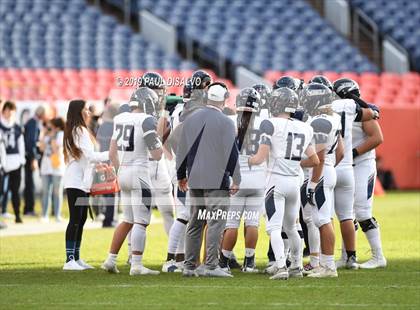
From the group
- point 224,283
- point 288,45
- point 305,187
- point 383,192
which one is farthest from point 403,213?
point 288,45

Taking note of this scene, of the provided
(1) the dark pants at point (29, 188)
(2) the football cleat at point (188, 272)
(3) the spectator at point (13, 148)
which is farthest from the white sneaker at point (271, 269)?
(1) the dark pants at point (29, 188)

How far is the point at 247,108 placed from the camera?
11.4 m

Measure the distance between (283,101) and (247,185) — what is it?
3.88 ft

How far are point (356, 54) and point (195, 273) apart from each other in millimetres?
20262

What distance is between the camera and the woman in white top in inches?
481

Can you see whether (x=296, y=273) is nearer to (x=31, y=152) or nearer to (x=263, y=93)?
(x=263, y=93)

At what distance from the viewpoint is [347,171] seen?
12.0 metres

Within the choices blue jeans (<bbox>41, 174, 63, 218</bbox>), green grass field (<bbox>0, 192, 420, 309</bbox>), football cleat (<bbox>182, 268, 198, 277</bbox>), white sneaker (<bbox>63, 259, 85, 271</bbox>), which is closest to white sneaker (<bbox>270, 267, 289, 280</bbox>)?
green grass field (<bbox>0, 192, 420, 309</bbox>)

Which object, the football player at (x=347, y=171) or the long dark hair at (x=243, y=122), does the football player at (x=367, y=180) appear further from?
the long dark hair at (x=243, y=122)

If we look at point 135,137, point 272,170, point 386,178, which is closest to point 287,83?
point 272,170

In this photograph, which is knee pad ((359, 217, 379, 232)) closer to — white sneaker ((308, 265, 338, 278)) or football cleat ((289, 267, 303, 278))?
white sneaker ((308, 265, 338, 278))

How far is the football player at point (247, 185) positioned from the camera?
1149 centimetres

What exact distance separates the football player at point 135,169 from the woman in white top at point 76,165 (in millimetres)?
710

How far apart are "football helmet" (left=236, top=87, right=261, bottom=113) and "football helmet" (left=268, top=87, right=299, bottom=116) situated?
0.42 m
